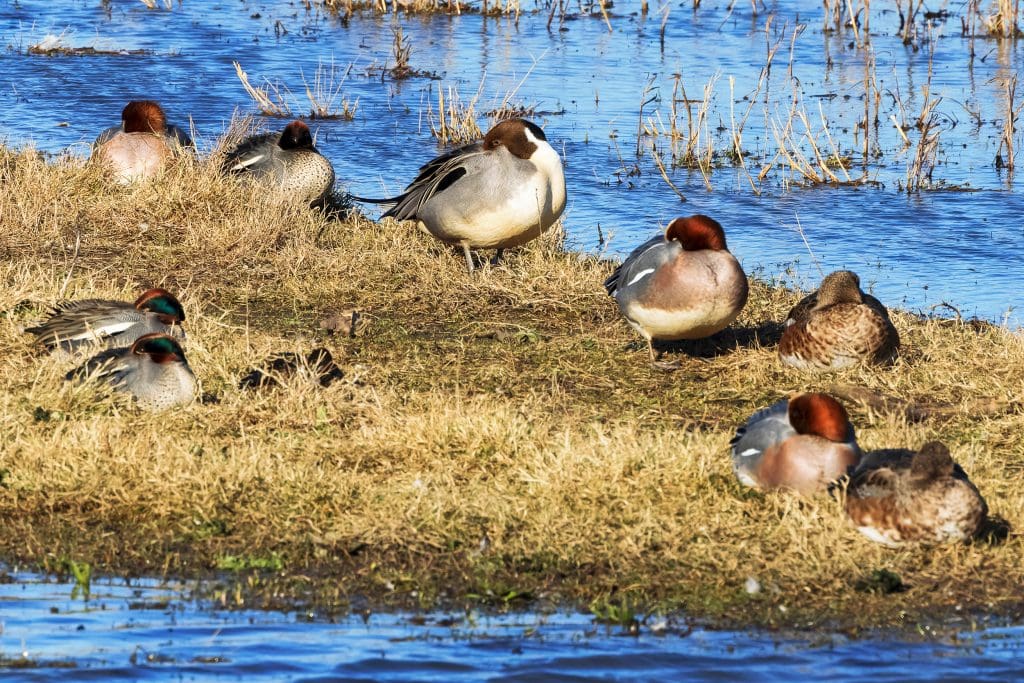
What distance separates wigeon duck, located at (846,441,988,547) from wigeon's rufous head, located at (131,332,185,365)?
2576mm

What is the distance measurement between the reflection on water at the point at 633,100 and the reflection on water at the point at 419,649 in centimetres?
466

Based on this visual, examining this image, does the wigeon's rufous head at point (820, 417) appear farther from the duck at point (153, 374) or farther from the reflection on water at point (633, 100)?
the reflection on water at point (633, 100)

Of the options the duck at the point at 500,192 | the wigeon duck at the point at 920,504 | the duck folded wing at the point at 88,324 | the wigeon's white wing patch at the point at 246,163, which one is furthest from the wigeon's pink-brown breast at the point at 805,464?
the wigeon's white wing patch at the point at 246,163

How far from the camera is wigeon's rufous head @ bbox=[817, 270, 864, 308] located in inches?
268

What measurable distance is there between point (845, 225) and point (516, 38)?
6.87m

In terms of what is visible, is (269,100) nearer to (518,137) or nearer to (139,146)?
(139,146)

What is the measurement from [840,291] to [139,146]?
4.54 metres

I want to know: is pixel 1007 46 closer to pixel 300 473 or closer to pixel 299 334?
pixel 299 334

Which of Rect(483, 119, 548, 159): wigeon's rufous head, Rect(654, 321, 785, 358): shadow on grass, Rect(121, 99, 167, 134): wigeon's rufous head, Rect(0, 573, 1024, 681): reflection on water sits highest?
Rect(483, 119, 548, 159): wigeon's rufous head

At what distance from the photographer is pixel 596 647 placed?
4.25 metres

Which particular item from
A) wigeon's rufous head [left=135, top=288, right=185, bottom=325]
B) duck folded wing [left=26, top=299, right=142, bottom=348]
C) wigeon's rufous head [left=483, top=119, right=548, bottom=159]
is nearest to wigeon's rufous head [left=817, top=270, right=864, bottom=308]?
wigeon's rufous head [left=483, top=119, right=548, bottom=159]

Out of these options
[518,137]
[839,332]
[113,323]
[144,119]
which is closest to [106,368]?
[113,323]

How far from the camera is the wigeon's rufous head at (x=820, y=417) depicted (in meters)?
5.17

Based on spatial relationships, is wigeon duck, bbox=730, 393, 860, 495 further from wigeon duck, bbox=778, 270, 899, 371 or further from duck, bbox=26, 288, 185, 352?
duck, bbox=26, 288, 185, 352
